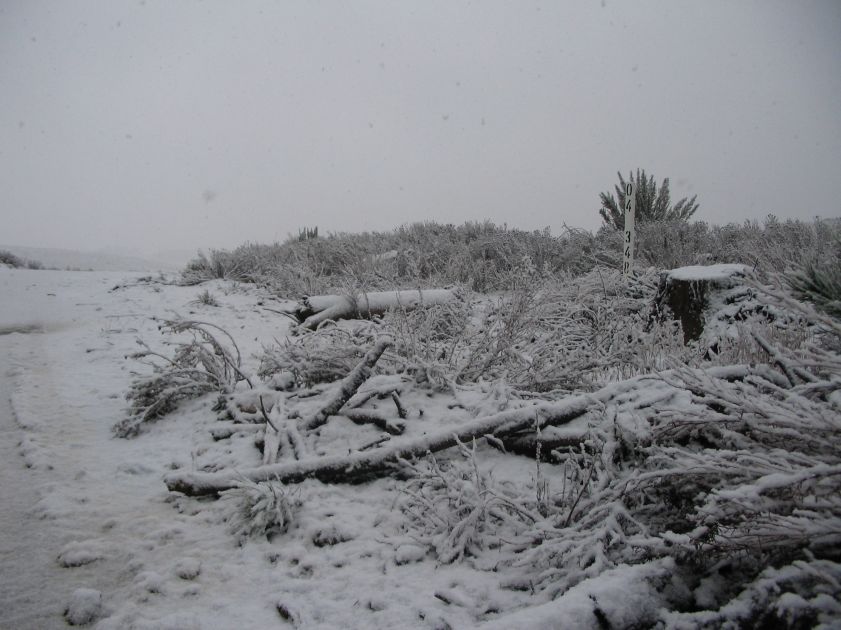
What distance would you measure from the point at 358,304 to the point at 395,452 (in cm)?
362

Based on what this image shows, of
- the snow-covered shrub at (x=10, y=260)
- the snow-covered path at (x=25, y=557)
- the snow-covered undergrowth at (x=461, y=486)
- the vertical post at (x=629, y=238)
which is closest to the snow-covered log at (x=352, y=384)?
the snow-covered undergrowth at (x=461, y=486)

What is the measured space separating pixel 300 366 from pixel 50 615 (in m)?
2.11

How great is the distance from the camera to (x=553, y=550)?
1.52m

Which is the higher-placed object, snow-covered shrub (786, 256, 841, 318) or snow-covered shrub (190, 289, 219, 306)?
snow-covered shrub (786, 256, 841, 318)

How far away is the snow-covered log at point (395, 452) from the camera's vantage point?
2.26m

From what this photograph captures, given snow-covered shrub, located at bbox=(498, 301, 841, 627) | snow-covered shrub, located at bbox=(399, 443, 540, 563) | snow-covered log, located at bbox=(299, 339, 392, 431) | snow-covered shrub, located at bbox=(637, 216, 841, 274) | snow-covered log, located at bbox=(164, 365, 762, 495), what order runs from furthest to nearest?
snow-covered shrub, located at bbox=(637, 216, 841, 274), snow-covered log, located at bbox=(299, 339, 392, 431), snow-covered log, located at bbox=(164, 365, 762, 495), snow-covered shrub, located at bbox=(399, 443, 540, 563), snow-covered shrub, located at bbox=(498, 301, 841, 627)

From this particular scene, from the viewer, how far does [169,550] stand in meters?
1.89

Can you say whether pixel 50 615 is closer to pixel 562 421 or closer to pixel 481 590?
pixel 481 590

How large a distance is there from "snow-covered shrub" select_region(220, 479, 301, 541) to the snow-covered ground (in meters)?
0.05

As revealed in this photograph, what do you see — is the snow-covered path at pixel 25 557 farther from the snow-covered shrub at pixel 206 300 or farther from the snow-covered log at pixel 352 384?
the snow-covered shrub at pixel 206 300

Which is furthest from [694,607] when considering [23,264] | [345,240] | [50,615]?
[23,264]

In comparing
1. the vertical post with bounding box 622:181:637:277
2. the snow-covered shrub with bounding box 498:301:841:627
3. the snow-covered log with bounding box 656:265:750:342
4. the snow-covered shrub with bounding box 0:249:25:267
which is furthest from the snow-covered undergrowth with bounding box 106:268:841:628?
the snow-covered shrub with bounding box 0:249:25:267

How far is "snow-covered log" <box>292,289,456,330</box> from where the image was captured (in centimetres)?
560

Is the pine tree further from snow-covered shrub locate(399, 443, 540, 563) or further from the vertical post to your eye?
snow-covered shrub locate(399, 443, 540, 563)
